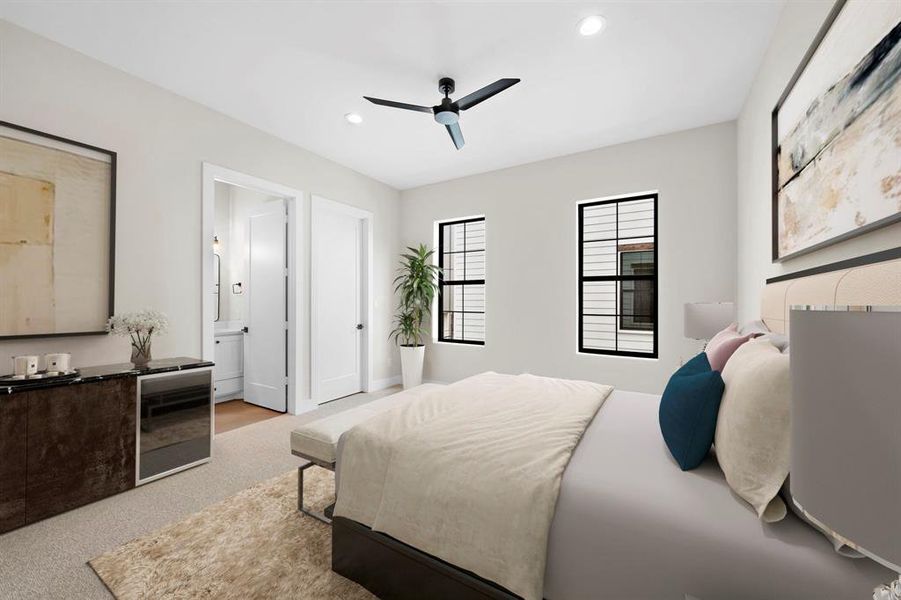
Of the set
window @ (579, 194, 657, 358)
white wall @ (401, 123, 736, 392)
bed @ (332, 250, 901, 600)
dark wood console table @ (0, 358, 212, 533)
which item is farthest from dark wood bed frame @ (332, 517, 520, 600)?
window @ (579, 194, 657, 358)

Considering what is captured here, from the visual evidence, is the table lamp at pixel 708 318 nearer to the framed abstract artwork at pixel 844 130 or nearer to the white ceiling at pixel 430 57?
the framed abstract artwork at pixel 844 130

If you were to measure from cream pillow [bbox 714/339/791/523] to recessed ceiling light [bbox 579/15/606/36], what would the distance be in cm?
221

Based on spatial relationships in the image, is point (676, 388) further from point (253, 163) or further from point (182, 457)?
point (253, 163)

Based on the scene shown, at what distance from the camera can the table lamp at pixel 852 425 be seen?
0.46m

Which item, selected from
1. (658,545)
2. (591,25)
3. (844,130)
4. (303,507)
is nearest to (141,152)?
(303,507)

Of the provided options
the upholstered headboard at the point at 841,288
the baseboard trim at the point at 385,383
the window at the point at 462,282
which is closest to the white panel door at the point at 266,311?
the baseboard trim at the point at 385,383

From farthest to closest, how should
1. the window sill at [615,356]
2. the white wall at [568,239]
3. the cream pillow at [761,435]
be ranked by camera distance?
the window sill at [615,356]
the white wall at [568,239]
the cream pillow at [761,435]

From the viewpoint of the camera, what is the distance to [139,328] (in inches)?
102

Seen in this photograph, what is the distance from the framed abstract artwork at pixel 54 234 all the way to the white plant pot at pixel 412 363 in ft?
10.3

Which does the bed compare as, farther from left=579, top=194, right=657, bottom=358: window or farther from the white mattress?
left=579, top=194, right=657, bottom=358: window

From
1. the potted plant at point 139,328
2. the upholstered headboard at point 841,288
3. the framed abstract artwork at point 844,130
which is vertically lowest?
the potted plant at point 139,328

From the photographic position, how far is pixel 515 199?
467 cm

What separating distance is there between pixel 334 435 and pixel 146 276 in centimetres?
A: 221

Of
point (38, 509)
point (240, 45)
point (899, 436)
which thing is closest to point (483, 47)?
point (240, 45)
